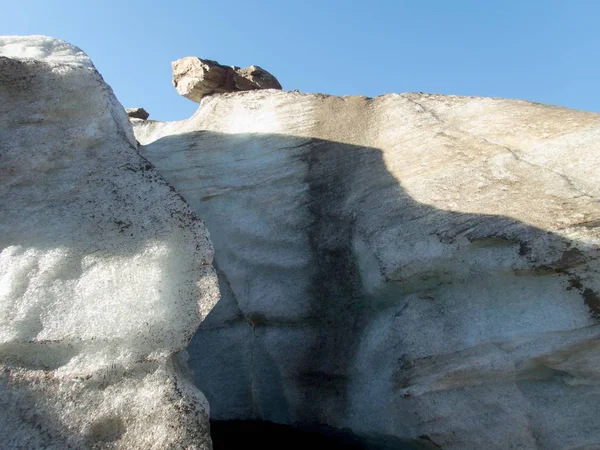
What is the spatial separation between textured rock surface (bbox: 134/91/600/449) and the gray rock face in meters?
4.97

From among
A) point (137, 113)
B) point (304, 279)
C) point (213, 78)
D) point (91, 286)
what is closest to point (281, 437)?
point (304, 279)

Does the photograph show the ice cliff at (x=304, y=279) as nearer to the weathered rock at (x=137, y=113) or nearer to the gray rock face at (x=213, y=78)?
the weathered rock at (x=137, y=113)

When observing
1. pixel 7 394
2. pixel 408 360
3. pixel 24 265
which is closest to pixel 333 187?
pixel 408 360

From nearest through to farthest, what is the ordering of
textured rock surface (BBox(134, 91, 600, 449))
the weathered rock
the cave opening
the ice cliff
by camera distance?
the ice cliff → textured rock surface (BBox(134, 91, 600, 449)) → the cave opening → the weathered rock

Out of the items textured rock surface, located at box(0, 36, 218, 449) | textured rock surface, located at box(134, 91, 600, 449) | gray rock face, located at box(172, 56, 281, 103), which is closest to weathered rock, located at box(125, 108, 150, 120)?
gray rock face, located at box(172, 56, 281, 103)

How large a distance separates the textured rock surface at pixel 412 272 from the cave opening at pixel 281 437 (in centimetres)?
9

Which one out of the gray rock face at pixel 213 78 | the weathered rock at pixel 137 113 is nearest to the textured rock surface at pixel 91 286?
the weathered rock at pixel 137 113

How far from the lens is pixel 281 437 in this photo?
4.13 m

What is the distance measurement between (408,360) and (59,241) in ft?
7.19

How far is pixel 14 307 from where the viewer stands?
2697 millimetres

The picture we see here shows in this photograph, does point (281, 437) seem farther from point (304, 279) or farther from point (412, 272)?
point (412, 272)

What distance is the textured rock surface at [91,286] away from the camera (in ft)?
8.09

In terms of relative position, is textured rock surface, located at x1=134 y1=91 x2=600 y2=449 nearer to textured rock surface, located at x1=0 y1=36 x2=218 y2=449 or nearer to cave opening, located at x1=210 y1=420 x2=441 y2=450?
cave opening, located at x1=210 y1=420 x2=441 y2=450

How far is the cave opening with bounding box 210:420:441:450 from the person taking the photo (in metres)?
3.91
